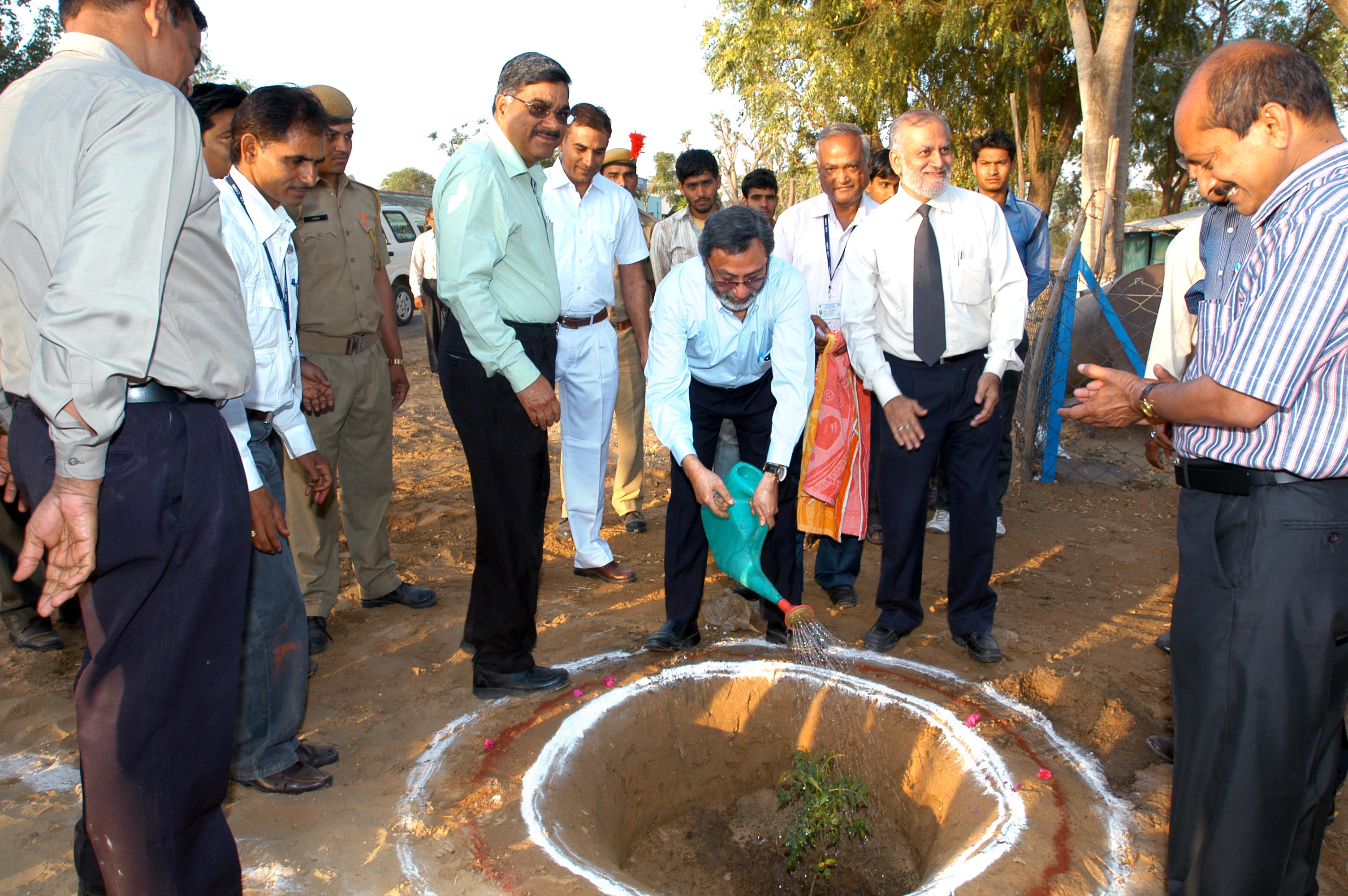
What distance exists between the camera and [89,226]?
156 centimetres

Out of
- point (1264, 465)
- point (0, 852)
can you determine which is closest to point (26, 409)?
point (0, 852)

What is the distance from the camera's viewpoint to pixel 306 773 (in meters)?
2.74

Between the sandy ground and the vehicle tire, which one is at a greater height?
the vehicle tire

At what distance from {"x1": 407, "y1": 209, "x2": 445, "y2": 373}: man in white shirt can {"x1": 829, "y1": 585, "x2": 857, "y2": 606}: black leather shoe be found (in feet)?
9.33

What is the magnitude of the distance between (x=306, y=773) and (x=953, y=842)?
6.49 ft

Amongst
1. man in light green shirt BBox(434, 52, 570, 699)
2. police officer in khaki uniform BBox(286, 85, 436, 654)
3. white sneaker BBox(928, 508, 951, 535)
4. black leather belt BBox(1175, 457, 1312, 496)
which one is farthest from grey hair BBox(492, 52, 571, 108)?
white sneaker BBox(928, 508, 951, 535)

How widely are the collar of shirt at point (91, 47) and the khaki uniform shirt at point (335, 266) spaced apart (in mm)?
2060

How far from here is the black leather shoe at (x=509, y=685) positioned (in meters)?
3.20

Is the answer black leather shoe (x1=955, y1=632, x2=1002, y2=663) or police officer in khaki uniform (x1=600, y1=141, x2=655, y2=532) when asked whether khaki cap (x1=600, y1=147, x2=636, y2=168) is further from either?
black leather shoe (x1=955, y1=632, x2=1002, y2=663)

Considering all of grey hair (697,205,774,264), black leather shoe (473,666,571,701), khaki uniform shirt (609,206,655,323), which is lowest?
black leather shoe (473,666,571,701)

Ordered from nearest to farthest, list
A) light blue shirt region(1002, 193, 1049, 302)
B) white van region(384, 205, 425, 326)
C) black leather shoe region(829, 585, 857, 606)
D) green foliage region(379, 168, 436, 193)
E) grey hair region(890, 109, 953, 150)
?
grey hair region(890, 109, 953, 150) < black leather shoe region(829, 585, 857, 606) < light blue shirt region(1002, 193, 1049, 302) < white van region(384, 205, 425, 326) < green foliage region(379, 168, 436, 193)

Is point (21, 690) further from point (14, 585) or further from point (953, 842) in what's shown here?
point (953, 842)

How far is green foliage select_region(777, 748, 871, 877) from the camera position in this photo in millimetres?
3014

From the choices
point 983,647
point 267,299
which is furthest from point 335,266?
point 983,647
